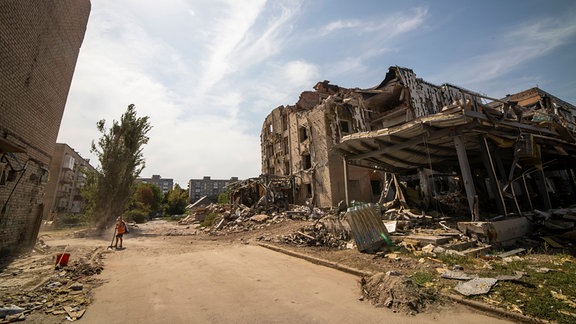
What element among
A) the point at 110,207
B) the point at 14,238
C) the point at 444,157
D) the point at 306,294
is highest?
the point at 444,157

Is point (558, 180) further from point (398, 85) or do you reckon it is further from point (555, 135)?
point (398, 85)

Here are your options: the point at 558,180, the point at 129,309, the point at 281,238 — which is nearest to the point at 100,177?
the point at 281,238

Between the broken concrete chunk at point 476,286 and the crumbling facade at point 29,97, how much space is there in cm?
1193

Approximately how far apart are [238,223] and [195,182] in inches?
4441

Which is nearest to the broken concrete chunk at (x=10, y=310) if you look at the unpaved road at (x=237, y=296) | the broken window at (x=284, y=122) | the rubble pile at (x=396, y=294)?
the unpaved road at (x=237, y=296)

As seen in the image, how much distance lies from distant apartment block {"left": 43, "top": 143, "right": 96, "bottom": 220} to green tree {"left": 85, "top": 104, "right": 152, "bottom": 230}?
18.2 m

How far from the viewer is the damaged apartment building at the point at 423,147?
9.03 metres

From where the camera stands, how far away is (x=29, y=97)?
879 cm

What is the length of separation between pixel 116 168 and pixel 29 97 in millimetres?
13307

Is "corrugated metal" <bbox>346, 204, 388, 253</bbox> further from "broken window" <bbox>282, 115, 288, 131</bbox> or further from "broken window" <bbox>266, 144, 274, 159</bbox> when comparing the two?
"broken window" <bbox>266, 144, 274, 159</bbox>

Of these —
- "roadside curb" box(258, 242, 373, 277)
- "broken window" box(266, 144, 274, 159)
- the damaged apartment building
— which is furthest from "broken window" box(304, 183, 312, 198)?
"roadside curb" box(258, 242, 373, 277)

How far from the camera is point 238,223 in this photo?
60.6 ft

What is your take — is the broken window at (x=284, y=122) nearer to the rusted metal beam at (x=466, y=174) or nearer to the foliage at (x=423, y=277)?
the rusted metal beam at (x=466, y=174)

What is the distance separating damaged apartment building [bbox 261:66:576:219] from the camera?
9.03 m
